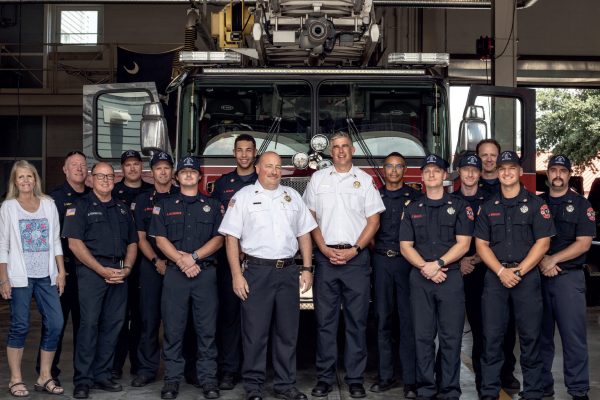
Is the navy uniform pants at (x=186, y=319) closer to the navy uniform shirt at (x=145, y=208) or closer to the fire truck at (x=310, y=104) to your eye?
the navy uniform shirt at (x=145, y=208)

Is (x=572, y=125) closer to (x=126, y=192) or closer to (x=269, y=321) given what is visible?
(x=126, y=192)

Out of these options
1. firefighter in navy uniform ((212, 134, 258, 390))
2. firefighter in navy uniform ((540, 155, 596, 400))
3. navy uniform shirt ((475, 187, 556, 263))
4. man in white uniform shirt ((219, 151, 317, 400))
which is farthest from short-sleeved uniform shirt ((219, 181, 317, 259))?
firefighter in navy uniform ((540, 155, 596, 400))

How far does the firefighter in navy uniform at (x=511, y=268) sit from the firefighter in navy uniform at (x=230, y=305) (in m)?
1.84

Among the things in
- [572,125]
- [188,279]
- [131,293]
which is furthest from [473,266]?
[572,125]

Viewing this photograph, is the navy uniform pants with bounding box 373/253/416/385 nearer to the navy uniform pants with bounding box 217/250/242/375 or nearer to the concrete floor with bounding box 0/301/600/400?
the concrete floor with bounding box 0/301/600/400

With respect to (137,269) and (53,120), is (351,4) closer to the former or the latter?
(137,269)

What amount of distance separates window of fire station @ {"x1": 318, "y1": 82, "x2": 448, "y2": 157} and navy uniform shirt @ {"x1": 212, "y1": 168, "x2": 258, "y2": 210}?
88 cm

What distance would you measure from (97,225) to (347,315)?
76.3 inches

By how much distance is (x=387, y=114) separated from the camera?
7477 mm

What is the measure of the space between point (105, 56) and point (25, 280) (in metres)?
14.6

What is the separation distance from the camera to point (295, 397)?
636 centimetres

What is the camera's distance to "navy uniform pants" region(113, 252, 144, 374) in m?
7.11

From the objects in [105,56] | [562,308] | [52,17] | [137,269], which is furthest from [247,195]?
[52,17]

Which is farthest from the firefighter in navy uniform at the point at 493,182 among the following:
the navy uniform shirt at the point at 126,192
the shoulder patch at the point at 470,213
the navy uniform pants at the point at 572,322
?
the navy uniform shirt at the point at 126,192
